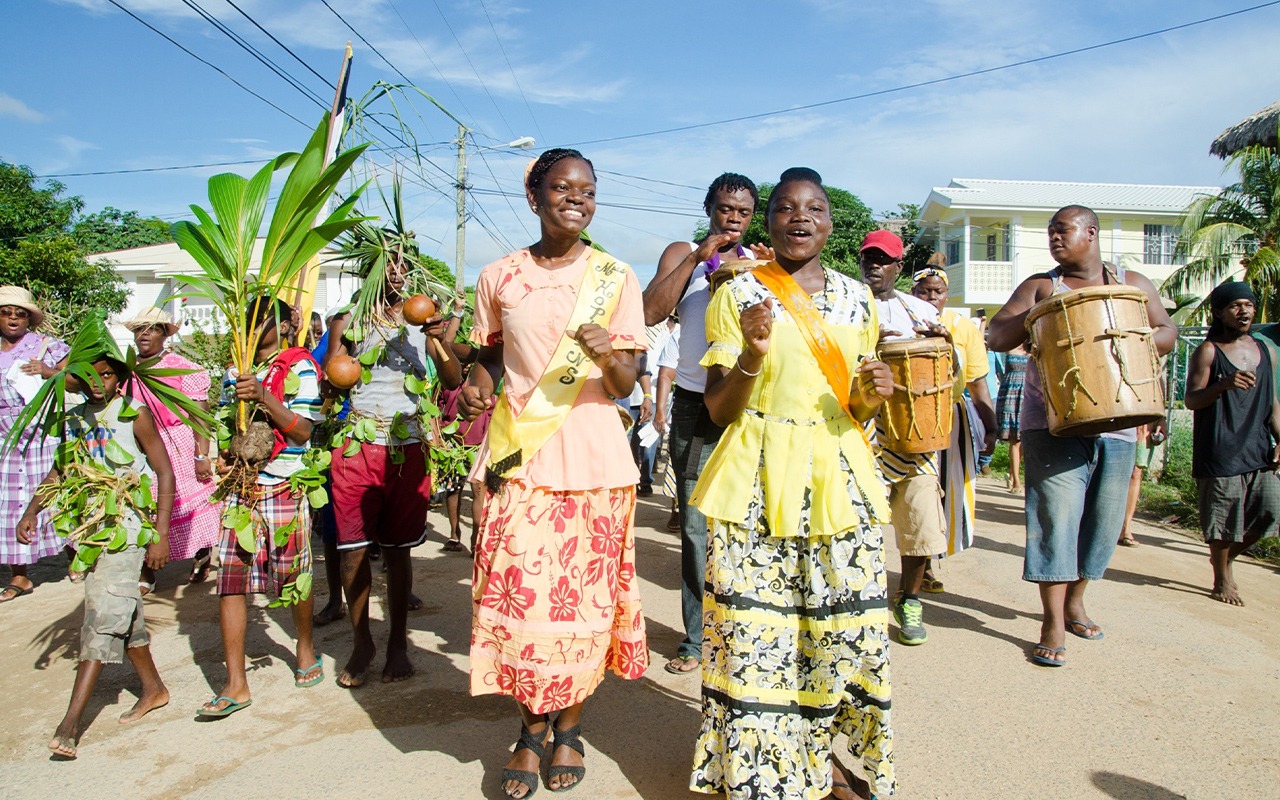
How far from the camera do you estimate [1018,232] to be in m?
30.7

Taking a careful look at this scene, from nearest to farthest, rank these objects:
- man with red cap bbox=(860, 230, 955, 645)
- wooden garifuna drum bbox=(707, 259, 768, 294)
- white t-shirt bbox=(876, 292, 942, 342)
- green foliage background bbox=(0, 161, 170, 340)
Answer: wooden garifuna drum bbox=(707, 259, 768, 294)
white t-shirt bbox=(876, 292, 942, 342)
man with red cap bbox=(860, 230, 955, 645)
green foliage background bbox=(0, 161, 170, 340)

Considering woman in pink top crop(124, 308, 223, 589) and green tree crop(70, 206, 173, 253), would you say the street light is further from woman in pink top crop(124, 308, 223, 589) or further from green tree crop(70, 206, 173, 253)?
green tree crop(70, 206, 173, 253)

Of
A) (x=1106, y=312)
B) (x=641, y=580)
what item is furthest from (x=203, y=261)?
(x=1106, y=312)

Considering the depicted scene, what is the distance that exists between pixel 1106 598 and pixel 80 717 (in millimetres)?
5914

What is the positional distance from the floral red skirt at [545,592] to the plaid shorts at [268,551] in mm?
1373

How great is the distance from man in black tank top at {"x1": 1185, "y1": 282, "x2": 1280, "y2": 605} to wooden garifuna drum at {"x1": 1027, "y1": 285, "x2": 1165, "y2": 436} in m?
2.33

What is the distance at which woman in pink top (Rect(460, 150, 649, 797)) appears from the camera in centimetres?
298

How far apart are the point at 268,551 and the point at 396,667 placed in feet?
2.82

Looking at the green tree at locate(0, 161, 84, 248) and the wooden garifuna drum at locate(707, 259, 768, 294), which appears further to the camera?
the green tree at locate(0, 161, 84, 248)

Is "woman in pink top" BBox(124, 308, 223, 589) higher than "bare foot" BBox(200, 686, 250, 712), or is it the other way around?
"woman in pink top" BBox(124, 308, 223, 589)

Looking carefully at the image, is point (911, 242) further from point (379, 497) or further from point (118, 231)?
point (118, 231)

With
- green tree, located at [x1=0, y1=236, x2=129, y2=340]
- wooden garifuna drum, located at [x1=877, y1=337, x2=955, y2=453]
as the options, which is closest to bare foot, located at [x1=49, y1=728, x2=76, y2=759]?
wooden garifuna drum, located at [x1=877, y1=337, x2=955, y2=453]

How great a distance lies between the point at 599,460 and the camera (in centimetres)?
308

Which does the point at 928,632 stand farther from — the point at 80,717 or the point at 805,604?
the point at 80,717
